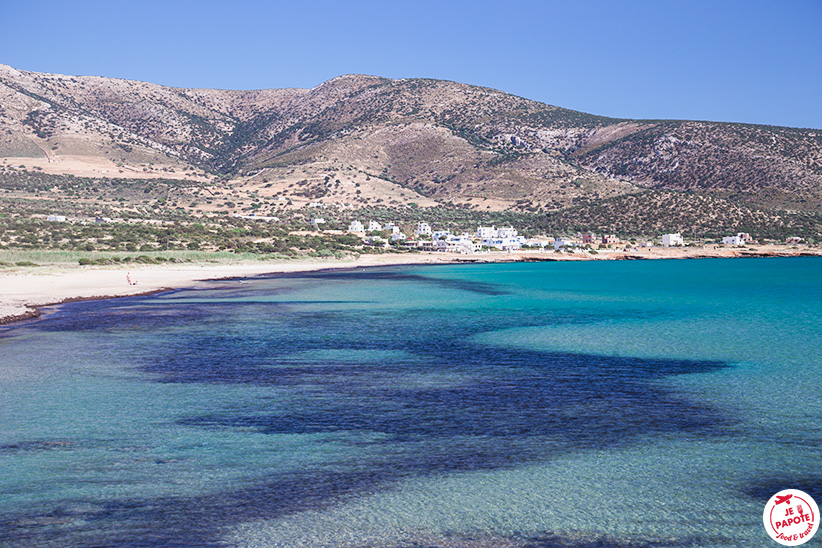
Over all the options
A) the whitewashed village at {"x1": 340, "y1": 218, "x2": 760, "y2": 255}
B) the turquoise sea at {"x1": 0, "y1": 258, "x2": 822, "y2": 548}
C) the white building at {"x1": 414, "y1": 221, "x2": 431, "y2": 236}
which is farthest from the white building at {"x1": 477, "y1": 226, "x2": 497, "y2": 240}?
the turquoise sea at {"x1": 0, "y1": 258, "x2": 822, "y2": 548}

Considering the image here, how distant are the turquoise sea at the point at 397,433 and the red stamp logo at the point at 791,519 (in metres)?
0.22

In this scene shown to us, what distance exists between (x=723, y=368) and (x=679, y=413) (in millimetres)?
7569

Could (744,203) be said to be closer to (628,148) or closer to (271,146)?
(628,148)

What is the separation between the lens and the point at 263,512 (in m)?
10.9

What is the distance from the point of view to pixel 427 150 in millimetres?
168875

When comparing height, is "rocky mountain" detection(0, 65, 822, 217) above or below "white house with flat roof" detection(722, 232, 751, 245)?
above

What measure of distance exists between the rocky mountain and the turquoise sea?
383 ft

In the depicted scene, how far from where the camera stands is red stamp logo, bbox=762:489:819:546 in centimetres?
987

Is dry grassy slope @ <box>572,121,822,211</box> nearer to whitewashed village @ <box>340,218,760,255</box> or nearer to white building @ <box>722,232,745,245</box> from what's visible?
white building @ <box>722,232,745,245</box>

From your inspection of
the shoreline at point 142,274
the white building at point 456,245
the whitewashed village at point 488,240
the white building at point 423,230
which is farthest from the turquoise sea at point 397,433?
the white building at point 423,230

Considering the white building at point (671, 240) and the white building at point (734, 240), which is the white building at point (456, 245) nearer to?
the white building at point (671, 240)

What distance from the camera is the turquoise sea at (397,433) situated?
10.5 meters

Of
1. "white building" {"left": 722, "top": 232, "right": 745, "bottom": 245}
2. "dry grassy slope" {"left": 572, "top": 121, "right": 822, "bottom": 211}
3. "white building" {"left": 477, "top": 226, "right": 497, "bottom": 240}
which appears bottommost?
"white building" {"left": 722, "top": 232, "right": 745, "bottom": 245}

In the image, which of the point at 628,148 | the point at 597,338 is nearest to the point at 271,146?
the point at 628,148
